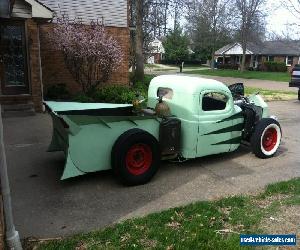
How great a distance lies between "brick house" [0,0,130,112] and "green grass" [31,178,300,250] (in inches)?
245

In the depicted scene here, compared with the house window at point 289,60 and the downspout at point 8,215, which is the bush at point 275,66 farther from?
the downspout at point 8,215

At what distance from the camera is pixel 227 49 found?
61719 millimetres

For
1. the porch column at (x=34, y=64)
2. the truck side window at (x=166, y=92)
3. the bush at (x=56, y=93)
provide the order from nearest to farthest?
the truck side window at (x=166, y=92) → the porch column at (x=34, y=64) → the bush at (x=56, y=93)

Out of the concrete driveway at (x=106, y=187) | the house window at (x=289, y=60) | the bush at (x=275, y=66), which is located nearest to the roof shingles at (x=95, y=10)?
the concrete driveway at (x=106, y=187)

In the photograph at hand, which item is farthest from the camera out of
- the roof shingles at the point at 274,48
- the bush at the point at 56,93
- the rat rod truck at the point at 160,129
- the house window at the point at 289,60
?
the house window at the point at 289,60

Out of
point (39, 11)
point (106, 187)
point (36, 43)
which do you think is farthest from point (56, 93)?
point (106, 187)

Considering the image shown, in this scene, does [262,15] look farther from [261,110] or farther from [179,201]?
[179,201]

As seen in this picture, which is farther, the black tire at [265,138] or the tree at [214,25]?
A: the tree at [214,25]

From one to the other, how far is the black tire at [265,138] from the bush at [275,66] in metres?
45.6

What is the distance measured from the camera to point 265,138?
7.39 metres

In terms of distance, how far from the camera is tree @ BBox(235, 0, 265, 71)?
43438mm

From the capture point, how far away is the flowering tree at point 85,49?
12.8 metres

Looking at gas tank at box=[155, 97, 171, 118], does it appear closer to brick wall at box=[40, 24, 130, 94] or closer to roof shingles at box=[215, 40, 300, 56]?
brick wall at box=[40, 24, 130, 94]

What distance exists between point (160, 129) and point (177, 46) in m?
59.8
